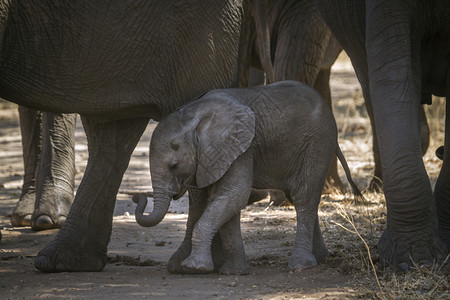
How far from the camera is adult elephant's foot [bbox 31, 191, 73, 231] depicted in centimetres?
613

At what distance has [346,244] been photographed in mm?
5379

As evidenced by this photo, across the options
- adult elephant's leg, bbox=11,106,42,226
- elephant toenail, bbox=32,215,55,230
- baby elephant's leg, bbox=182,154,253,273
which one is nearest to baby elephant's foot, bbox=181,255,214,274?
baby elephant's leg, bbox=182,154,253,273

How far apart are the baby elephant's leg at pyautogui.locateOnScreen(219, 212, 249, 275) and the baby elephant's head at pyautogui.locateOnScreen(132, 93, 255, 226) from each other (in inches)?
10.7

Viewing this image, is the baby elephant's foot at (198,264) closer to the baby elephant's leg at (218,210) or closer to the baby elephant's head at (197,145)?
the baby elephant's leg at (218,210)

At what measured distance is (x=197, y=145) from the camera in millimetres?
4570

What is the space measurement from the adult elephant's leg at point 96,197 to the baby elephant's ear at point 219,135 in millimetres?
679

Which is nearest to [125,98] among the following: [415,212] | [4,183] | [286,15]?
[415,212]

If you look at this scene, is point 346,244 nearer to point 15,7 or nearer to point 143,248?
point 143,248

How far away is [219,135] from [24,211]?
2.57 meters

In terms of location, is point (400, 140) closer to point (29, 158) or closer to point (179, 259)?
point (179, 259)

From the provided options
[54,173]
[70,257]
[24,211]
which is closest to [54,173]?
[54,173]

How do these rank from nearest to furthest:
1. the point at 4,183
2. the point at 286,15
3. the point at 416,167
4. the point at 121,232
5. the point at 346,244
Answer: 1. the point at 416,167
2. the point at 346,244
3. the point at 121,232
4. the point at 286,15
5. the point at 4,183

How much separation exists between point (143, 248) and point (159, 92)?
1.28 m

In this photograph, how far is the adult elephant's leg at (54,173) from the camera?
243 inches
